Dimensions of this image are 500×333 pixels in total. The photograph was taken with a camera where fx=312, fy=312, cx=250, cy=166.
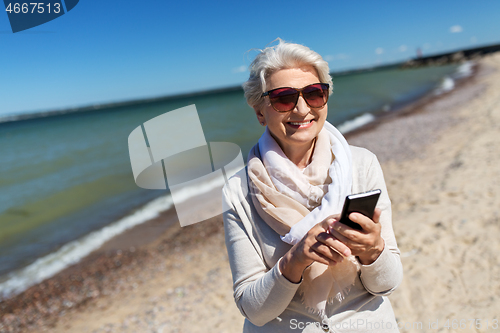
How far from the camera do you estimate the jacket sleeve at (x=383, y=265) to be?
4.42 ft

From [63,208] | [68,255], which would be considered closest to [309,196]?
[68,255]

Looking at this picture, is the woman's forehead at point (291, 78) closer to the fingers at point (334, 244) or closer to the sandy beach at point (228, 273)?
the fingers at point (334, 244)

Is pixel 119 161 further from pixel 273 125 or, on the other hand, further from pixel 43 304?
pixel 273 125

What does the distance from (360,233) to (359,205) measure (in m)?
0.14

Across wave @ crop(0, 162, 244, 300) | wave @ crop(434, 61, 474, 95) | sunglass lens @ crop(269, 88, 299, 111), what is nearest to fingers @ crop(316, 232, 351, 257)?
sunglass lens @ crop(269, 88, 299, 111)

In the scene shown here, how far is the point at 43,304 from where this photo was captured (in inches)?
192

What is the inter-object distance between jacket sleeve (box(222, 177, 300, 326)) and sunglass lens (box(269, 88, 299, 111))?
0.45 m

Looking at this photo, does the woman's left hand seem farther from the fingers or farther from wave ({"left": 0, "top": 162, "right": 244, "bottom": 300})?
wave ({"left": 0, "top": 162, "right": 244, "bottom": 300})

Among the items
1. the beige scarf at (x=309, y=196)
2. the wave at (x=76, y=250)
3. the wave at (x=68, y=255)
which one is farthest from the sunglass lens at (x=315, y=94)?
the wave at (x=68, y=255)

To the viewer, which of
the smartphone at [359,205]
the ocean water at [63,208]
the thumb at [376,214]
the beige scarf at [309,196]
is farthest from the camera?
the ocean water at [63,208]

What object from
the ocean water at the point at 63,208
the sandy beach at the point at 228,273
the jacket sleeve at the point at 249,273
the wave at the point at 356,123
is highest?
the jacket sleeve at the point at 249,273

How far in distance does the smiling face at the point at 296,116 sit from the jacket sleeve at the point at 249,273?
355 mm

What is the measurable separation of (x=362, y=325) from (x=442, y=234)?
3274 mm

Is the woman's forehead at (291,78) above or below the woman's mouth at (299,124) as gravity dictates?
above
